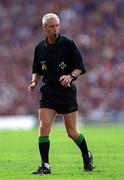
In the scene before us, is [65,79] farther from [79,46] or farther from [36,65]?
[79,46]

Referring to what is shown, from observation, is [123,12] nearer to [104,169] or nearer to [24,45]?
[24,45]

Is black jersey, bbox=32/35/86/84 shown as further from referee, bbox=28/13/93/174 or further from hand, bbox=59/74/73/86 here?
hand, bbox=59/74/73/86

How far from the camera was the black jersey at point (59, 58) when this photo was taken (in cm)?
1169

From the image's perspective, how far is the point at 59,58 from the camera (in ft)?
38.3

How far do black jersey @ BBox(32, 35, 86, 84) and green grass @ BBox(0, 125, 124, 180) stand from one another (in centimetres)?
145

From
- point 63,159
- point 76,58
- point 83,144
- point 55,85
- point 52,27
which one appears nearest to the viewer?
point 52,27

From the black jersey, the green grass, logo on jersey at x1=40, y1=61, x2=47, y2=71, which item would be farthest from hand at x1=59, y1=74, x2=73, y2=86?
the green grass

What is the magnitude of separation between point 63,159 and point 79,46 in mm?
26506

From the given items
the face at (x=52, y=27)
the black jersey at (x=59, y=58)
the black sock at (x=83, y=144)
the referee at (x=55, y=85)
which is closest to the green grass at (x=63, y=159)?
the black sock at (x=83, y=144)

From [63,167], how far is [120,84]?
27.8m

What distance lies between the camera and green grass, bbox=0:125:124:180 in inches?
448

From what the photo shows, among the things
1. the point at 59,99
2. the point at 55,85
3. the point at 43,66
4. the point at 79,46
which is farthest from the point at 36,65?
the point at 79,46

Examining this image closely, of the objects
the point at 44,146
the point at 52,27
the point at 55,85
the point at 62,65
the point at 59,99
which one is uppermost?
the point at 52,27

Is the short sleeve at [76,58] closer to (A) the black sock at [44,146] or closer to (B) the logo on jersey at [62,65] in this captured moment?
(B) the logo on jersey at [62,65]
